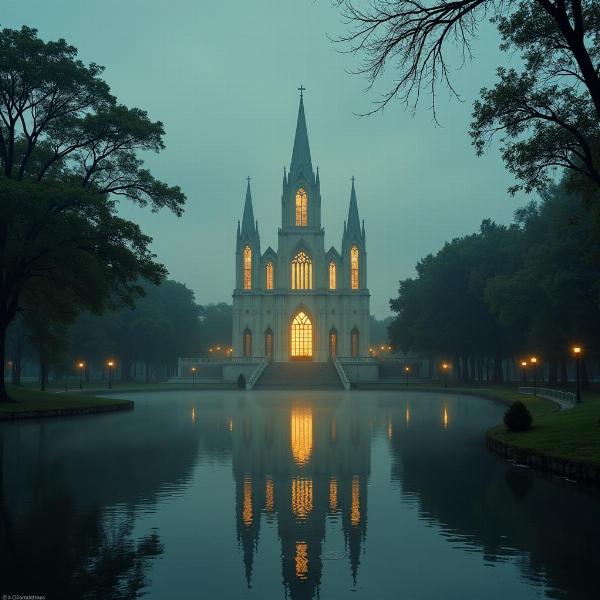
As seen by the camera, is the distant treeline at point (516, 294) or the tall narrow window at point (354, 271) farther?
the tall narrow window at point (354, 271)

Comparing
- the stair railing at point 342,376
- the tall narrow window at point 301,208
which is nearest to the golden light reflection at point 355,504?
the stair railing at point 342,376

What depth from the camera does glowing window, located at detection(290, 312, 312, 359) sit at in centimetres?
9038

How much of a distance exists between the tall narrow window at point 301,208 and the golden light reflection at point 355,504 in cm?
7836

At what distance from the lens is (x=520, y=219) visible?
67188mm

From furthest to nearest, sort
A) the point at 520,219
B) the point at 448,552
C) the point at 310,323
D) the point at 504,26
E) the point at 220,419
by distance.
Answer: the point at 310,323, the point at 520,219, the point at 220,419, the point at 504,26, the point at 448,552

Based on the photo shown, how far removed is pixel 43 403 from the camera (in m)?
32.8

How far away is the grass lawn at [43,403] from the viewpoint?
30.3m

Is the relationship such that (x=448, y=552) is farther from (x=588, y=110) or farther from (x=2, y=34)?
(x=2, y=34)

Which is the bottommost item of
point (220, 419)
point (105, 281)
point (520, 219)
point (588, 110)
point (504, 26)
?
point (220, 419)

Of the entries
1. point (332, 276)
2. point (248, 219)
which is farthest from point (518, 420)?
point (248, 219)

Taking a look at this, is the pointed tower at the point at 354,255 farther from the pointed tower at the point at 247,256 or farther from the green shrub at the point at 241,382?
the green shrub at the point at 241,382

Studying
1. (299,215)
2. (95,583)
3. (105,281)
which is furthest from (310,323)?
(95,583)

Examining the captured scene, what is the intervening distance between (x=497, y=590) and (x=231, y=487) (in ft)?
21.4

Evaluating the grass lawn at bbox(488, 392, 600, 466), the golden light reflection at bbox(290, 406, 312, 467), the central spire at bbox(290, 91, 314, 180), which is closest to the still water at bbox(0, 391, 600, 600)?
the golden light reflection at bbox(290, 406, 312, 467)
